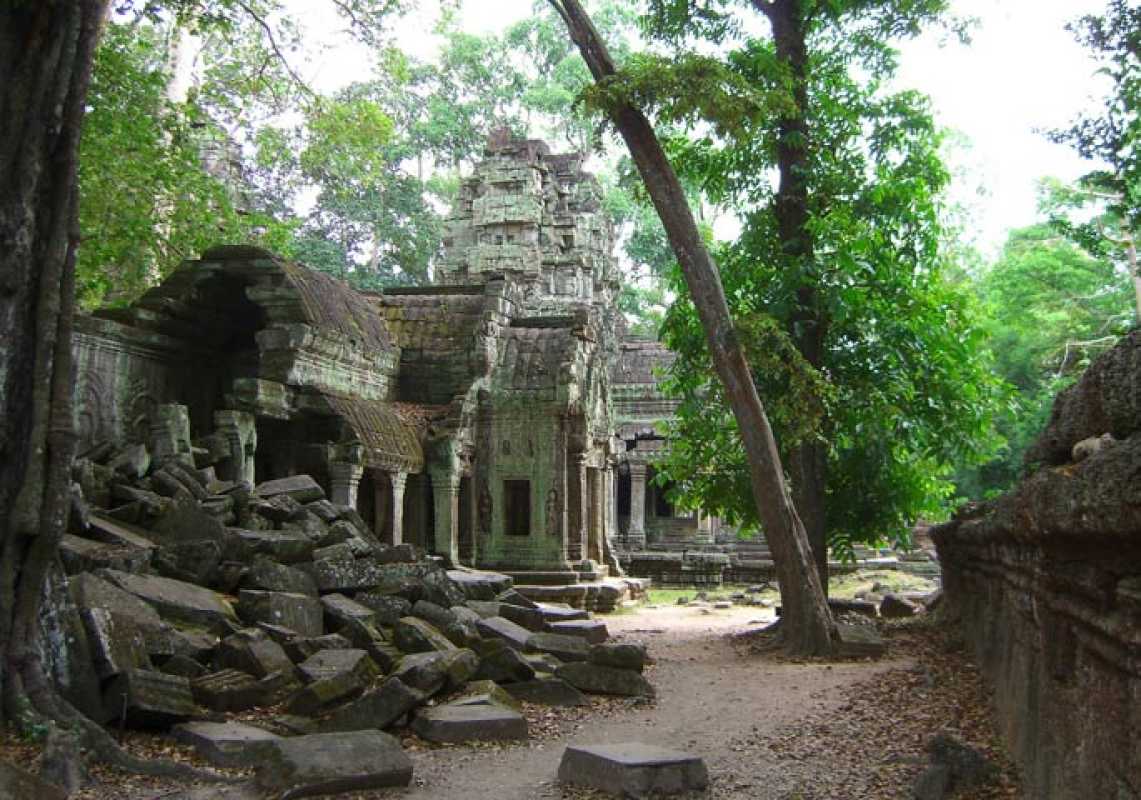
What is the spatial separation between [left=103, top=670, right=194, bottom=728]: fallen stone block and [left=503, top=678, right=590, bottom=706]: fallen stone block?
2432 millimetres

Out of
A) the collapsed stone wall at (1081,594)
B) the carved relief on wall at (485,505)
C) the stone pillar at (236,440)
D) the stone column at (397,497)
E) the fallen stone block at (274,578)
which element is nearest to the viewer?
the collapsed stone wall at (1081,594)

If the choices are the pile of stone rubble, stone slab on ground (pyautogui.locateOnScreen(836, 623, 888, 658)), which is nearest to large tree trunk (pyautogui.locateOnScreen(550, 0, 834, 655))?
stone slab on ground (pyautogui.locateOnScreen(836, 623, 888, 658))

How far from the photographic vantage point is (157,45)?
77.8ft

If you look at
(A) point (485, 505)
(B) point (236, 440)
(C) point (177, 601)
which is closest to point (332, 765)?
(C) point (177, 601)

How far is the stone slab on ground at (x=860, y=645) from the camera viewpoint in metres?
10.2

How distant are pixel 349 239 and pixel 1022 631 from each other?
37405 mm

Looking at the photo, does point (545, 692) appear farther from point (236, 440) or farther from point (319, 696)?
point (236, 440)

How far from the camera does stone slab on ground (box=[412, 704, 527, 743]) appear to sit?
6195 mm

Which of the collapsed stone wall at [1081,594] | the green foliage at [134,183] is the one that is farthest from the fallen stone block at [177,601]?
the green foliage at [134,183]

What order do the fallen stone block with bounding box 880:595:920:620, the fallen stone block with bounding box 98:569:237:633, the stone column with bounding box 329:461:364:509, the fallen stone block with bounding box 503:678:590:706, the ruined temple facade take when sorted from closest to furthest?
the fallen stone block with bounding box 98:569:237:633
the fallen stone block with bounding box 503:678:590:706
the ruined temple facade
the stone column with bounding box 329:461:364:509
the fallen stone block with bounding box 880:595:920:620

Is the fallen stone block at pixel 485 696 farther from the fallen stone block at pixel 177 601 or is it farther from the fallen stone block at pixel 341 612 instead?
the fallen stone block at pixel 177 601

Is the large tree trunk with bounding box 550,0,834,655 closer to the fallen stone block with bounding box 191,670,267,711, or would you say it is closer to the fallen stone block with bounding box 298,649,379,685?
the fallen stone block with bounding box 298,649,379,685

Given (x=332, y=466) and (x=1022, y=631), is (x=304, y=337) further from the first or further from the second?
(x=1022, y=631)

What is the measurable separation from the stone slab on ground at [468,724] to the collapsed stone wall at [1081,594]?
2.78m
